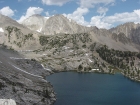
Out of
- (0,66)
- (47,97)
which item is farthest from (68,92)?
(0,66)

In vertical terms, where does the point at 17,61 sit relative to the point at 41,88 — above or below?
above

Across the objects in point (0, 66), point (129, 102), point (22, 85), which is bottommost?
point (129, 102)

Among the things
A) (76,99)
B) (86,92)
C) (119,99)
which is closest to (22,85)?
(76,99)

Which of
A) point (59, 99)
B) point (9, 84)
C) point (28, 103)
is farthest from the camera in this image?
point (59, 99)

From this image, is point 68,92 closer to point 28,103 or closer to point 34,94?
point 34,94

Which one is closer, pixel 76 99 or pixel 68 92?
pixel 76 99

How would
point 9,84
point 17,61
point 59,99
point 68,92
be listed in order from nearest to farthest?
1. point 9,84
2. point 59,99
3. point 68,92
4. point 17,61

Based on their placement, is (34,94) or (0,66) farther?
(0,66)

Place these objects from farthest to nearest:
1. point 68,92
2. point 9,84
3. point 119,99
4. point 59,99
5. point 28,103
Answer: point 68,92, point 119,99, point 59,99, point 9,84, point 28,103

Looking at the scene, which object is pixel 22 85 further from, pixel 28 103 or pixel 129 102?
pixel 129 102
